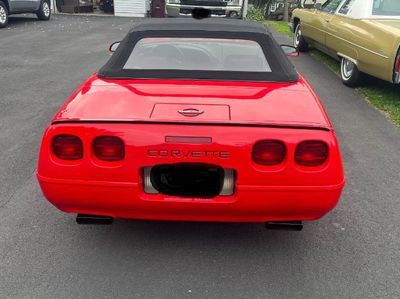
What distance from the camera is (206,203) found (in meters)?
2.53

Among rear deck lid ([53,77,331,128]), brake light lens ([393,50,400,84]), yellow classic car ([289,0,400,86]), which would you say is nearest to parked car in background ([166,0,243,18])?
yellow classic car ([289,0,400,86])

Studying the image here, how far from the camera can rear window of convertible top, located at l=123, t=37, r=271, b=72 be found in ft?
10.8

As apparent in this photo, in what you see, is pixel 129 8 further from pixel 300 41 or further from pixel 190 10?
pixel 300 41

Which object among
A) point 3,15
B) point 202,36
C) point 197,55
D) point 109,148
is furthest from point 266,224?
point 3,15

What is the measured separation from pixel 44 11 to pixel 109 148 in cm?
1701

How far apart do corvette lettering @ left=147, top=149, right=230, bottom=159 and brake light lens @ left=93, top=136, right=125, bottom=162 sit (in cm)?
18

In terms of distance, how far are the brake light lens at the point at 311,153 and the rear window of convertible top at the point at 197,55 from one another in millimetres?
986

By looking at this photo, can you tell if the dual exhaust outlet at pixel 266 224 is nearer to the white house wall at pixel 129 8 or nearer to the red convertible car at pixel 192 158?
the red convertible car at pixel 192 158

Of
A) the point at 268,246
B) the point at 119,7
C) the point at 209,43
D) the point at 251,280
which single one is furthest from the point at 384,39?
the point at 119,7

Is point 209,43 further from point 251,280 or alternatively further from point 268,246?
point 251,280

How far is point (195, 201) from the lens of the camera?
2531mm

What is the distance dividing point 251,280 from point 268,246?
16.7 inches

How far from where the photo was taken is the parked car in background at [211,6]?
1492 centimetres

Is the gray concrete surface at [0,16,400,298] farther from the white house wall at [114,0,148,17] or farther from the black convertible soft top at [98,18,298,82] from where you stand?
the white house wall at [114,0,148,17]
